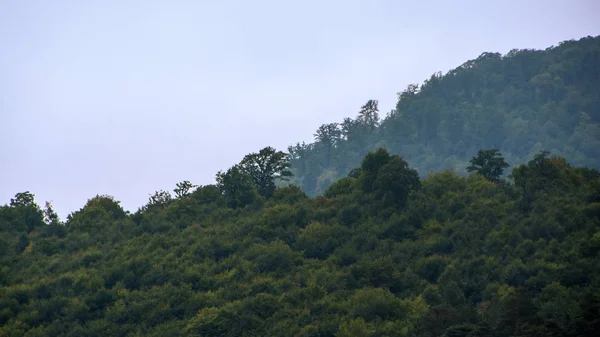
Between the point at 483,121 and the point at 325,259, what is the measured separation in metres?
116

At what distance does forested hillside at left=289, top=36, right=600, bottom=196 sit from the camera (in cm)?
15862

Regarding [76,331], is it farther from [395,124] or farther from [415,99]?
[415,99]

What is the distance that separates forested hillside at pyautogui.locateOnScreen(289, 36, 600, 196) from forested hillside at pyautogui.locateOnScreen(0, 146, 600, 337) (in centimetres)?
7486

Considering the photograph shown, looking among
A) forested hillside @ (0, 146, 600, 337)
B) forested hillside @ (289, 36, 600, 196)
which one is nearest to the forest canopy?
forested hillside @ (0, 146, 600, 337)

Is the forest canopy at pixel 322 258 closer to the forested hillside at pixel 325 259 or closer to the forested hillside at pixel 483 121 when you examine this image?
the forested hillside at pixel 325 259

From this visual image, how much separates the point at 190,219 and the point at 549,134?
4370 inches

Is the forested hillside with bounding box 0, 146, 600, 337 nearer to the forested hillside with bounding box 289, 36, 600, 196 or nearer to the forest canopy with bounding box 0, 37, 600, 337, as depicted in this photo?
the forest canopy with bounding box 0, 37, 600, 337

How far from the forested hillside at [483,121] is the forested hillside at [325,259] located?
246ft

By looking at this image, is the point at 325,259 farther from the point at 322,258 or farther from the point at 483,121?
the point at 483,121

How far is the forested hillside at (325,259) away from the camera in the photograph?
51.5 metres

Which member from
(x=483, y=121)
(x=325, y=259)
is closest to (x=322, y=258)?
(x=325, y=259)

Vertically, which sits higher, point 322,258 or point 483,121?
point 483,121

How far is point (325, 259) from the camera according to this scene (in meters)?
64.6

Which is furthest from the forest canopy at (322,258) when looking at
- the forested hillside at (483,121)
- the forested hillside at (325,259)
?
the forested hillside at (483,121)
